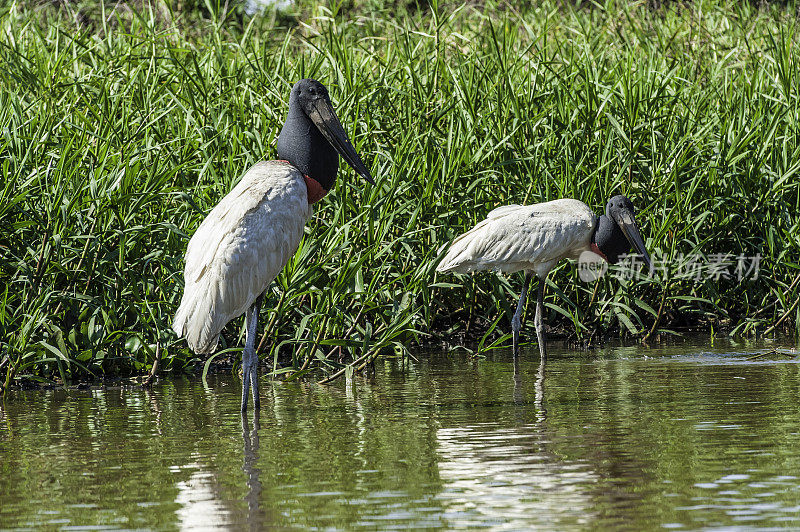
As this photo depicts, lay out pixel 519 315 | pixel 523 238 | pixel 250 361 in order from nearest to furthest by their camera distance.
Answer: pixel 250 361 → pixel 523 238 → pixel 519 315

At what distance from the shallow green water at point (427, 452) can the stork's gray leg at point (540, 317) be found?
0.55 meters

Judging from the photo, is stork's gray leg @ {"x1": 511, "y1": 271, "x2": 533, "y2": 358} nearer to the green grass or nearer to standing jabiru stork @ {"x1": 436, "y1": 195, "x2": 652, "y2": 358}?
standing jabiru stork @ {"x1": 436, "y1": 195, "x2": 652, "y2": 358}

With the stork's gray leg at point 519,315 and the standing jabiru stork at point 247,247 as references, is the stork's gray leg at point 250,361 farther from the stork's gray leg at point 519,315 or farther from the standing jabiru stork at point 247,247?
the stork's gray leg at point 519,315

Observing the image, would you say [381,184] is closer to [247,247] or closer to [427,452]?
[247,247]

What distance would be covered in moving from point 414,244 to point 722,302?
207 cm

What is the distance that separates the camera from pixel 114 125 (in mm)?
7055

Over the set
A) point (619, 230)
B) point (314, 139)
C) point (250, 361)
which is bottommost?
point (250, 361)

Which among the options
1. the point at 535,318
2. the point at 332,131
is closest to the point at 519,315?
the point at 535,318

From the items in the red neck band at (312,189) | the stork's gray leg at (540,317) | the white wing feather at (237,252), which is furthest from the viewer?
the stork's gray leg at (540,317)

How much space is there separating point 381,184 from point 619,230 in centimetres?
163

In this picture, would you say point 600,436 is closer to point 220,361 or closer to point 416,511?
point 416,511

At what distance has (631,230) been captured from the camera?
7309mm

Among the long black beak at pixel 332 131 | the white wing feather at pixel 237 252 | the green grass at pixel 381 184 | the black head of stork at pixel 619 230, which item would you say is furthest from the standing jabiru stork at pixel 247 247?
the black head of stork at pixel 619 230

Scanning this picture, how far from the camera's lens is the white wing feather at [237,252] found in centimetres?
525
